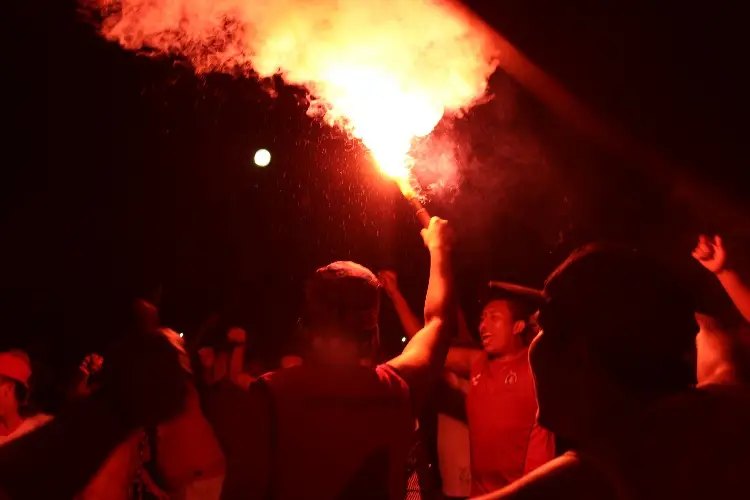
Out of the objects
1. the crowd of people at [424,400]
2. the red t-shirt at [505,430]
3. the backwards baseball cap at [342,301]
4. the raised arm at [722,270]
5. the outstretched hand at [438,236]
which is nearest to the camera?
the crowd of people at [424,400]

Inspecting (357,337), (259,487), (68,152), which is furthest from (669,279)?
(68,152)

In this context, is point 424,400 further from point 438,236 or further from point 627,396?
point 627,396

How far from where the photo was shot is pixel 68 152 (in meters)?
16.0

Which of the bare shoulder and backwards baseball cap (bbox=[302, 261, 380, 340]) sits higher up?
the bare shoulder

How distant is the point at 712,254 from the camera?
12.3 feet

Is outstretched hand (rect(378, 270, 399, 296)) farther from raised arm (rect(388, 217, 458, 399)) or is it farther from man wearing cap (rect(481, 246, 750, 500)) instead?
man wearing cap (rect(481, 246, 750, 500))

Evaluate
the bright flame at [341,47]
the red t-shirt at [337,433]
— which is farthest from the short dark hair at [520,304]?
the red t-shirt at [337,433]

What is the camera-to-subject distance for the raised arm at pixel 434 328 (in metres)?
2.89

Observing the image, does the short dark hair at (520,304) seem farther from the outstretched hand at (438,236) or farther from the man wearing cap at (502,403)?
the outstretched hand at (438,236)

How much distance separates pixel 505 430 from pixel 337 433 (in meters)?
2.64

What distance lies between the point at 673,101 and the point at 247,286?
39.6 ft

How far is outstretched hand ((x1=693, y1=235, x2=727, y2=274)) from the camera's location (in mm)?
3699

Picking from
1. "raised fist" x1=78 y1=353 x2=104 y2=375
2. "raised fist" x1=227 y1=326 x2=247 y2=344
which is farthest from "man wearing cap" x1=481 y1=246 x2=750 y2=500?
"raised fist" x1=227 y1=326 x2=247 y2=344

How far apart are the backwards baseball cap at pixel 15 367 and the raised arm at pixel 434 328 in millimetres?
3469
